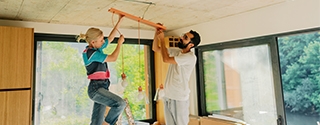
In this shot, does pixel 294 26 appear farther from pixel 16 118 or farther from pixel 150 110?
pixel 16 118

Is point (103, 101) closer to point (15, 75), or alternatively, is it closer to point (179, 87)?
point (179, 87)

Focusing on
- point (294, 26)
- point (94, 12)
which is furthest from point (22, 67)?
point (294, 26)

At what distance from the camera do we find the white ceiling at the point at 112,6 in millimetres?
2486

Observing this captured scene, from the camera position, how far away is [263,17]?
289 centimetres

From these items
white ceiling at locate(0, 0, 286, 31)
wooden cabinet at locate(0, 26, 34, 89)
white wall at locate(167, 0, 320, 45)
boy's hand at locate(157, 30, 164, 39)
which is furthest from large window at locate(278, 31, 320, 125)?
wooden cabinet at locate(0, 26, 34, 89)

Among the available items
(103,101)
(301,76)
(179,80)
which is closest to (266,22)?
(301,76)

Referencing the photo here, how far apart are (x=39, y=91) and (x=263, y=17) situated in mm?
3292

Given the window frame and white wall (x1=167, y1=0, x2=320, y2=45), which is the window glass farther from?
white wall (x1=167, y1=0, x2=320, y2=45)

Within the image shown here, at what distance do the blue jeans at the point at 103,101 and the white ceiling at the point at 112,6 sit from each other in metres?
0.78

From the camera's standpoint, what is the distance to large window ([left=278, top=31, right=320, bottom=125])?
8.53 feet

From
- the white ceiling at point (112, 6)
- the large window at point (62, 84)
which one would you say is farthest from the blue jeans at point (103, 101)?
the large window at point (62, 84)

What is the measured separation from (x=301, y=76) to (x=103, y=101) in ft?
7.75

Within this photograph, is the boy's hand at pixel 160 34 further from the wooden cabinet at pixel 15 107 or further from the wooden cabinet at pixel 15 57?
the wooden cabinet at pixel 15 107

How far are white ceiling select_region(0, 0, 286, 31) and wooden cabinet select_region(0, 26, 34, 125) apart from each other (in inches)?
11.6
